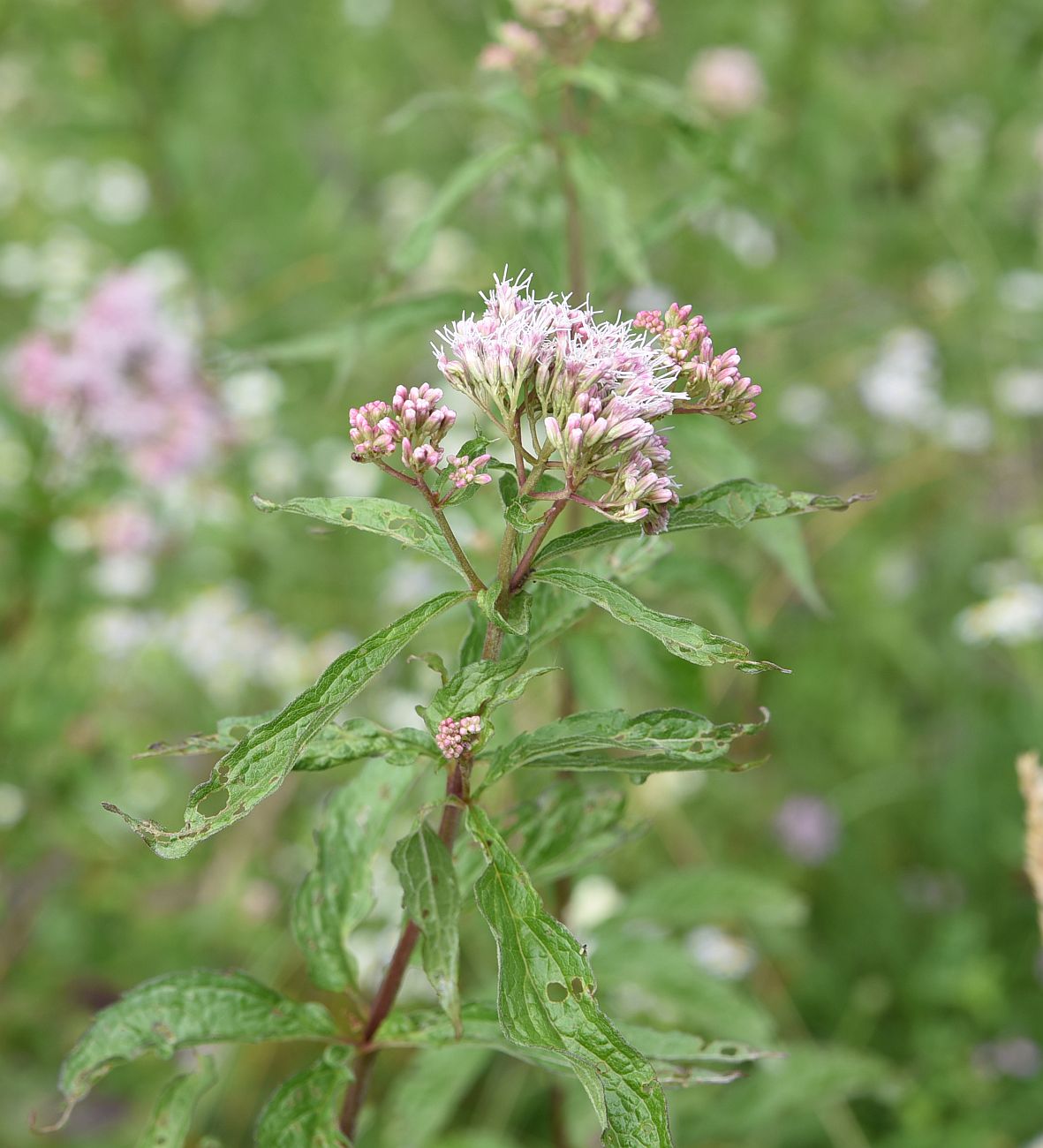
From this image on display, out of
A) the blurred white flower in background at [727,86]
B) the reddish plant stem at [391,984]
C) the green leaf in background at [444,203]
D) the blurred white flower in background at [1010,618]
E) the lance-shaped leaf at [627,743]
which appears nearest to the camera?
the lance-shaped leaf at [627,743]

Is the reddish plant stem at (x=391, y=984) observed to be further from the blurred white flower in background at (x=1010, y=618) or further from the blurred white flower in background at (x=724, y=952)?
the blurred white flower in background at (x=1010, y=618)

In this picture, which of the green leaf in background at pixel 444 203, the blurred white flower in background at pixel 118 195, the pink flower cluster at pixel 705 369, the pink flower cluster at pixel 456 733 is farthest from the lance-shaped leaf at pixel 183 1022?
the blurred white flower in background at pixel 118 195

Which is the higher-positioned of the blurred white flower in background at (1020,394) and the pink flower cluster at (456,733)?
the blurred white flower in background at (1020,394)

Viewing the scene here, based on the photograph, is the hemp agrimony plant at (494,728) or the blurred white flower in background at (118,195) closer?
the hemp agrimony plant at (494,728)

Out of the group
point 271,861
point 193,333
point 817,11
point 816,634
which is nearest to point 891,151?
point 817,11

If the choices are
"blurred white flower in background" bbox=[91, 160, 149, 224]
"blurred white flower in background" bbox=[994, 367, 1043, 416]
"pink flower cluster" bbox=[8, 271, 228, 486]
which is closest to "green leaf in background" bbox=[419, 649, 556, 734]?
"pink flower cluster" bbox=[8, 271, 228, 486]

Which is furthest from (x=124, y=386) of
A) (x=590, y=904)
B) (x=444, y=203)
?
(x=590, y=904)
